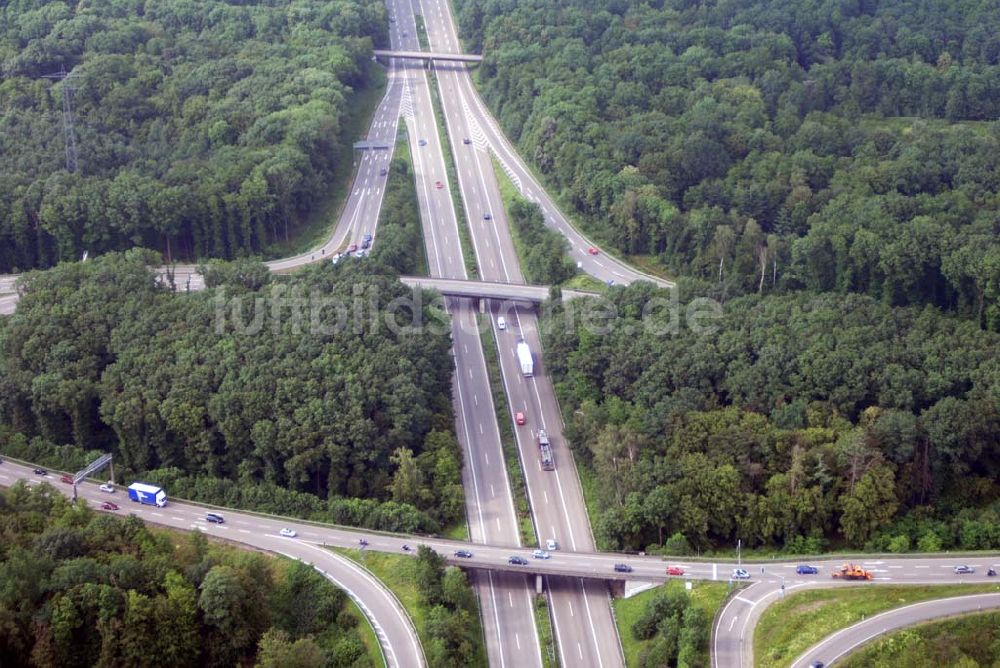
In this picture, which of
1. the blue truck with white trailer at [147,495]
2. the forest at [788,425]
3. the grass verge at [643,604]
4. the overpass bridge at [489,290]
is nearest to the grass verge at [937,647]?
the grass verge at [643,604]

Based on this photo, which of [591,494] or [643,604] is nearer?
[643,604]

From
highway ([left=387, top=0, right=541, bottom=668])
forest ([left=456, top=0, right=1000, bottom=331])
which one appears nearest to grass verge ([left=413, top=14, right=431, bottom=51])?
forest ([left=456, top=0, right=1000, bottom=331])

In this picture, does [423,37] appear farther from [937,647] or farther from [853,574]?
[937,647]

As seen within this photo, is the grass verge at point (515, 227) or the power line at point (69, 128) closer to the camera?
the grass verge at point (515, 227)

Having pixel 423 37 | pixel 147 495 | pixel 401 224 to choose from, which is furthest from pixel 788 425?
pixel 423 37

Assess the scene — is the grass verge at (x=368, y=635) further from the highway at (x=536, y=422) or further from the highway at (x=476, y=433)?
the highway at (x=536, y=422)
